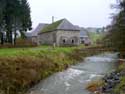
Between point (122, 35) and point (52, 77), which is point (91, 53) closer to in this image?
point (122, 35)

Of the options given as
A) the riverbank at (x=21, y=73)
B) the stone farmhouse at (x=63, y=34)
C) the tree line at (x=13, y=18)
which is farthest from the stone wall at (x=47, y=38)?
the riverbank at (x=21, y=73)

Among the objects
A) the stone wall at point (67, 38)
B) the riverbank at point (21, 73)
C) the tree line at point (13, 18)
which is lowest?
the riverbank at point (21, 73)

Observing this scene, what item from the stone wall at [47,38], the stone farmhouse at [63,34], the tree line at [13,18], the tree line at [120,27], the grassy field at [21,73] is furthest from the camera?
the stone wall at [47,38]

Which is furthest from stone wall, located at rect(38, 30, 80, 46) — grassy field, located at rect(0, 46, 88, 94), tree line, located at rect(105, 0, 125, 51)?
grassy field, located at rect(0, 46, 88, 94)

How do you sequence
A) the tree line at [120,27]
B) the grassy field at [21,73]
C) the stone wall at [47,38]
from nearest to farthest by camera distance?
the grassy field at [21,73] < the tree line at [120,27] < the stone wall at [47,38]

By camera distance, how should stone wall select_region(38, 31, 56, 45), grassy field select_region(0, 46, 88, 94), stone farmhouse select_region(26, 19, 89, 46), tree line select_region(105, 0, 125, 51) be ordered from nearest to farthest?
grassy field select_region(0, 46, 88, 94) < tree line select_region(105, 0, 125, 51) < stone farmhouse select_region(26, 19, 89, 46) < stone wall select_region(38, 31, 56, 45)

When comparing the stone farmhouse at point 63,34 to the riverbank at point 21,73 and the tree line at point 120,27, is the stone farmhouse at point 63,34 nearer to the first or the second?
the tree line at point 120,27

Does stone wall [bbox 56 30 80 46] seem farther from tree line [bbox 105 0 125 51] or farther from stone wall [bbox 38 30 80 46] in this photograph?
tree line [bbox 105 0 125 51]

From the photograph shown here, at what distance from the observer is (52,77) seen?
24.3m

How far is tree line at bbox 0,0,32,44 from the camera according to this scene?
164 ft

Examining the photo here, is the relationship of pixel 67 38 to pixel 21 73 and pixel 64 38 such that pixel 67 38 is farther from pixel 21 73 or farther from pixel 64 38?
pixel 21 73

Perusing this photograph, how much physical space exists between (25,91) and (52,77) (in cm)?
578

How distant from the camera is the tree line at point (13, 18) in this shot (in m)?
49.9

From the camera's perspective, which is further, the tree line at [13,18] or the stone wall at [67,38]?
the stone wall at [67,38]
